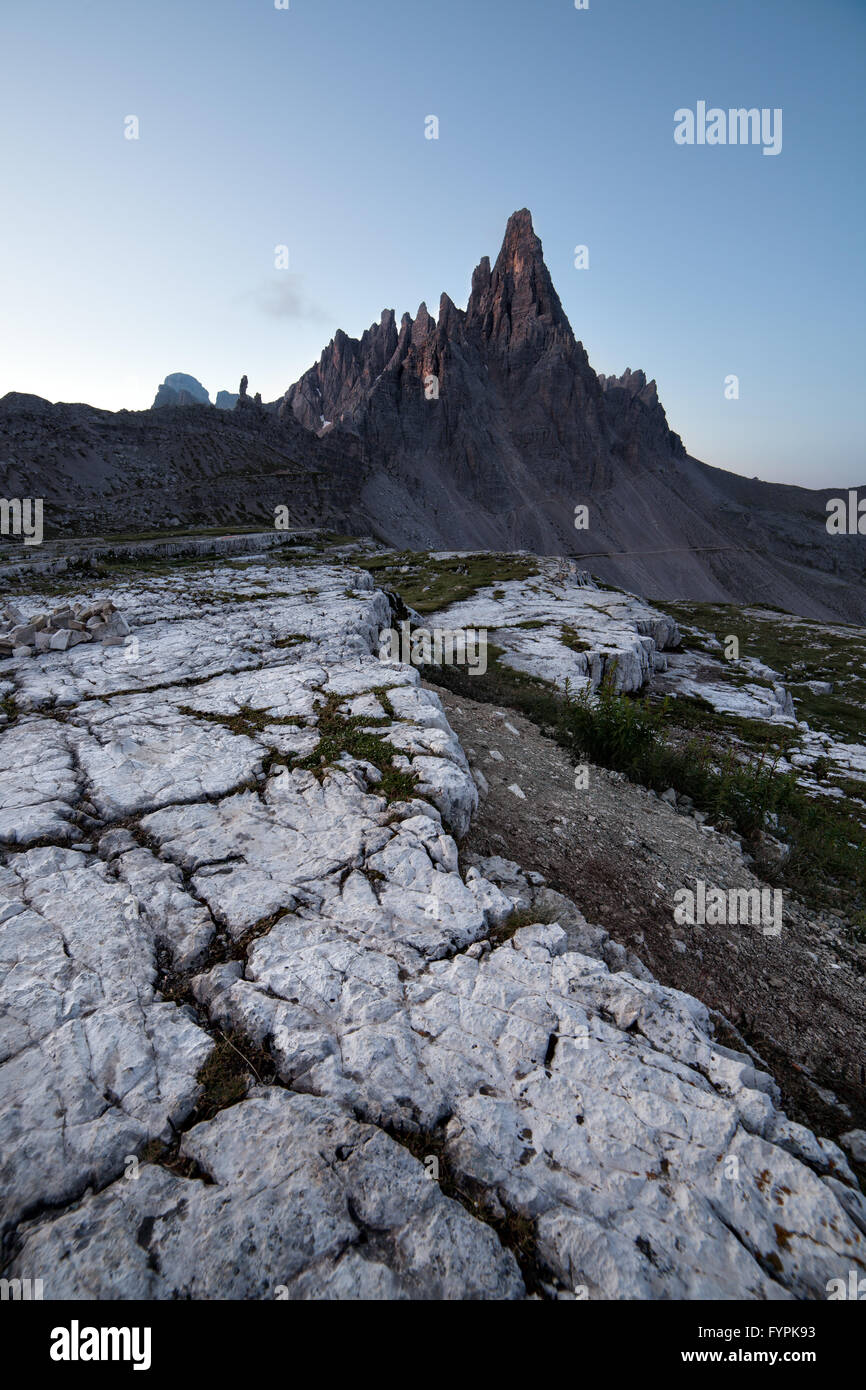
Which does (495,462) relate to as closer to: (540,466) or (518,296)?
(540,466)

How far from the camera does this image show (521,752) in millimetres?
9492

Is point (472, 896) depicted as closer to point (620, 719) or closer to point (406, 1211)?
point (406, 1211)

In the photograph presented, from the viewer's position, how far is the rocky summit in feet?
8.48

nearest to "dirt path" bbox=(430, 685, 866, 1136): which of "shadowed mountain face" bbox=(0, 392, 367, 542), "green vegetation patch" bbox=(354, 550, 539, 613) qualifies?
"green vegetation patch" bbox=(354, 550, 539, 613)

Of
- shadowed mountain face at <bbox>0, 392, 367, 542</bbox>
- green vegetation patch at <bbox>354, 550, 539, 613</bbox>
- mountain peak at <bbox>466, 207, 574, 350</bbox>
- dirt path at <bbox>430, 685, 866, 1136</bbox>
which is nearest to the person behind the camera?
dirt path at <bbox>430, 685, 866, 1136</bbox>

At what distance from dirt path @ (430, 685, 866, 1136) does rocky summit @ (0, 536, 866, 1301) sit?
0.12 metres

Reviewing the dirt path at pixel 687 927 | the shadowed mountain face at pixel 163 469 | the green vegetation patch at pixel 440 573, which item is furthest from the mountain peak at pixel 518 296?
the dirt path at pixel 687 927

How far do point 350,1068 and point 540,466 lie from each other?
132 m

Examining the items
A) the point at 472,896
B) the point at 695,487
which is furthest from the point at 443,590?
the point at 695,487

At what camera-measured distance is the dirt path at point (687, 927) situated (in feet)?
15.3

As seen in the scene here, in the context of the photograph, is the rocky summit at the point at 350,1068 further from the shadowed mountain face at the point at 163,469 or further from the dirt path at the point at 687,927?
A: the shadowed mountain face at the point at 163,469

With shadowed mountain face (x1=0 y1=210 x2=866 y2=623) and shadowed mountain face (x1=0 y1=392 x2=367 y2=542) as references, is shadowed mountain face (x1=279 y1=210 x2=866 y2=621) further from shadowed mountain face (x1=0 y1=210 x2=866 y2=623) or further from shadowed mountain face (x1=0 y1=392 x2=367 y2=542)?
shadowed mountain face (x1=0 y1=392 x2=367 y2=542)

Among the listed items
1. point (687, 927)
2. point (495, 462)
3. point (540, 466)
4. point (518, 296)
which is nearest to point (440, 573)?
point (687, 927)

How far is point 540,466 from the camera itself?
120188 mm
